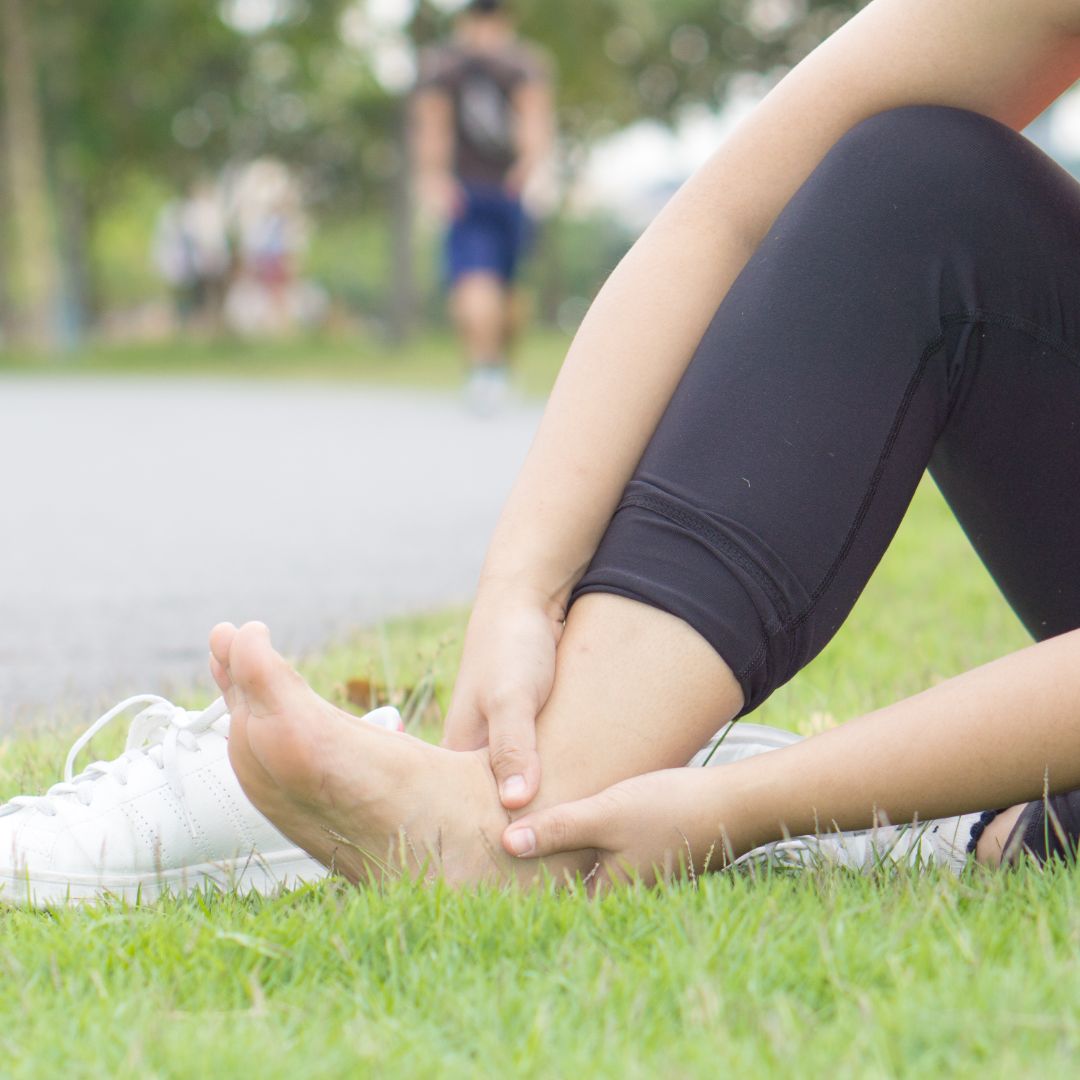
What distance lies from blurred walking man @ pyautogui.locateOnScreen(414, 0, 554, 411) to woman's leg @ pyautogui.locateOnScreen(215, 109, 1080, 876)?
7.34 m

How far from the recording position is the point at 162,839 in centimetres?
142

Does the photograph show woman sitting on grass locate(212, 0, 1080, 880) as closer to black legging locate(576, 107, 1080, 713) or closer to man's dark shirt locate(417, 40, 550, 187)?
black legging locate(576, 107, 1080, 713)

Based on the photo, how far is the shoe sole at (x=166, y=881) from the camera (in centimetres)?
137

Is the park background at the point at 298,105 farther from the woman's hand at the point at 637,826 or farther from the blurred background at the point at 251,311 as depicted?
the woman's hand at the point at 637,826

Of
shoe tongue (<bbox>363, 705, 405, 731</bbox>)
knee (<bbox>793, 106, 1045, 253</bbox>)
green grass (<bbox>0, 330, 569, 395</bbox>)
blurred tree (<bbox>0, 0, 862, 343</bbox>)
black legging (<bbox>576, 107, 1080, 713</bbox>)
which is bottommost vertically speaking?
green grass (<bbox>0, 330, 569, 395</bbox>)

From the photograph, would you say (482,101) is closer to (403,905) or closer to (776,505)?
(776,505)

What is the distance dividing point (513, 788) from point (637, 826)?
0.11 m

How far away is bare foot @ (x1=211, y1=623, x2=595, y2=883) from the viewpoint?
1.24m

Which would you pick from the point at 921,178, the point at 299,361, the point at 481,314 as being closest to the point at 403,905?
the point at 921,178

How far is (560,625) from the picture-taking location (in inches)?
56.6

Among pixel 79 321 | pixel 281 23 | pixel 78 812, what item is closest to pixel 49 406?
pixel 78 812

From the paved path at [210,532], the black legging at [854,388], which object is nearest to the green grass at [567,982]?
the black legging at [854,388]

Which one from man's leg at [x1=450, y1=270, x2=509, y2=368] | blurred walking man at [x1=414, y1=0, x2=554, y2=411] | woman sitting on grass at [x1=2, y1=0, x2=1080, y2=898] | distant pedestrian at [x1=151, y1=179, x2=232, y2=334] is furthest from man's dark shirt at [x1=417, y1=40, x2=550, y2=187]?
distant pedestrian at [x1=151, y1=179, x2=232, y2=334]

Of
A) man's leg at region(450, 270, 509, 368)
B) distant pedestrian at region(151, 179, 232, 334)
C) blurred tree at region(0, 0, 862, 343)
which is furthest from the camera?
distant pedestrian at region(151, 179, 232, 334)
